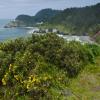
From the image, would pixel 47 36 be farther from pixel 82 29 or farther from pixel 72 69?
pixel 82 29

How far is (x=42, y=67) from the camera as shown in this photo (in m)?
13.6

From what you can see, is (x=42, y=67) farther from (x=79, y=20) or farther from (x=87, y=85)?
(x=79, y=20)

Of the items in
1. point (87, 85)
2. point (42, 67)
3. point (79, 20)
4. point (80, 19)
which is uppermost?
point (42, 67)

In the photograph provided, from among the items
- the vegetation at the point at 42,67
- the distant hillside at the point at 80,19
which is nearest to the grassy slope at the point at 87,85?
the vegetation at the point at 42,67

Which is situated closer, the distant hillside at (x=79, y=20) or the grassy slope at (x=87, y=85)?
the grassy slope at (x=87, y=85)

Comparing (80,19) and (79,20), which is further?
(80,19)

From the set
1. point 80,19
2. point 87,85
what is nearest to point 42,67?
point 87,85

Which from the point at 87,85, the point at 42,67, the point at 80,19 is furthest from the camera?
the point at 80,19

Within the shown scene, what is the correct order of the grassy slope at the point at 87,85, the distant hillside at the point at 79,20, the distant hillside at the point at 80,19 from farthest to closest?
the distant hillside at the point at 80,19
the distant hillside at the point at 79,20
the grassy slope at the point at 87,85

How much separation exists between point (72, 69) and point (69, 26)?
10168cm

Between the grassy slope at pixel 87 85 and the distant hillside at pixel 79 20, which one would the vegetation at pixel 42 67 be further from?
the distant hillside at pixel 79 20

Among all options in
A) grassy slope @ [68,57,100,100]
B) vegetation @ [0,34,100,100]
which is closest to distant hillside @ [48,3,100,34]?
grassy slope @ [68,57,100,100]

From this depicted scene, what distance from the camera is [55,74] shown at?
1355 centimetres

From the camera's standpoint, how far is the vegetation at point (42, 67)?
12.6 metres
